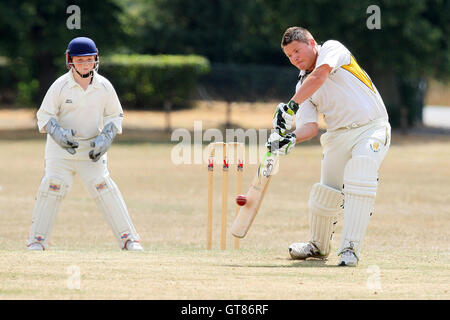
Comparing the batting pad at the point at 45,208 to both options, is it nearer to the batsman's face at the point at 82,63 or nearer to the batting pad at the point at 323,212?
the batsman's face at the point at 82,63

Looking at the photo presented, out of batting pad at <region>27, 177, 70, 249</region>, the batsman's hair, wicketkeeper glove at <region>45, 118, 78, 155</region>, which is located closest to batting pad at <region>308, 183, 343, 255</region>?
the batsman's hair

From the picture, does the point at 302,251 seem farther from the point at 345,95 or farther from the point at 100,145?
the point at 100,145

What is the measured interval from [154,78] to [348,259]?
2967cm

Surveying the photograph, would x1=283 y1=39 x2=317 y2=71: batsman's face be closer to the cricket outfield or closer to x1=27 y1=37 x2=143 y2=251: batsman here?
the cricket outfield

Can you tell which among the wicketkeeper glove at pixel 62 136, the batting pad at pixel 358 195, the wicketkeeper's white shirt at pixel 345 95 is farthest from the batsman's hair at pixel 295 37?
the wicketkeeper glove at pixel 62 136

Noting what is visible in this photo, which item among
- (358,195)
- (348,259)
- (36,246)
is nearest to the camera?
(348,259)

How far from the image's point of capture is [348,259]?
23.7 ft

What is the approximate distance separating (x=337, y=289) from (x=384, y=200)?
8.72m

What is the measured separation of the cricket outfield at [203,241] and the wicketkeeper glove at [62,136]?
3.00 feet

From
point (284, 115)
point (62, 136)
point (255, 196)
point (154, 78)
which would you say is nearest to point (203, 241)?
point (62, 136)

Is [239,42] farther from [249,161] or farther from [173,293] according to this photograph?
[173,293]

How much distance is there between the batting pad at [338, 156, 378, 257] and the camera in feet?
24.0

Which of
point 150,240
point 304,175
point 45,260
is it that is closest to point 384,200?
point 304,175

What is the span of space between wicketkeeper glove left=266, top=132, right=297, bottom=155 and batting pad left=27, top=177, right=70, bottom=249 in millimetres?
2224
